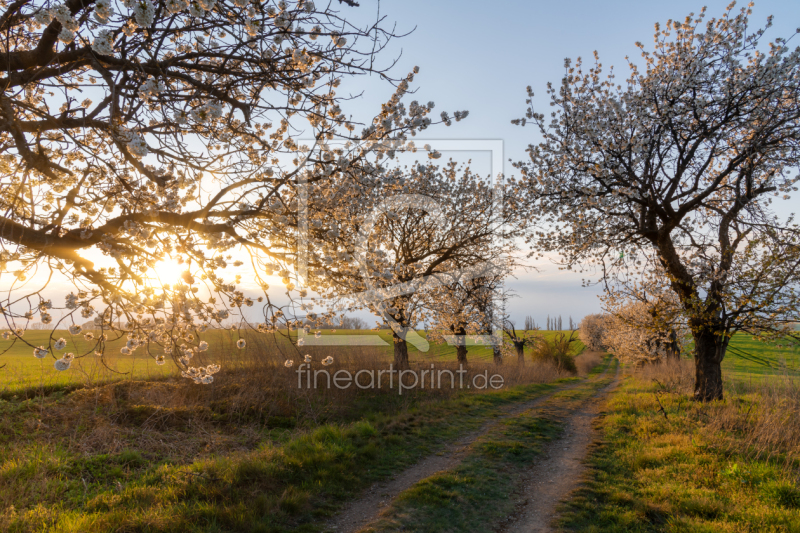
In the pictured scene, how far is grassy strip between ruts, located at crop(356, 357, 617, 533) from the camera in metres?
5.14

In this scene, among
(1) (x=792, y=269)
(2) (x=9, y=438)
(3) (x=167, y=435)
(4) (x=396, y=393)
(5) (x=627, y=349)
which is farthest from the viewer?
(5) (x=627, y=349)

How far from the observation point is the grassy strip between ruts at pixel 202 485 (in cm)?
458

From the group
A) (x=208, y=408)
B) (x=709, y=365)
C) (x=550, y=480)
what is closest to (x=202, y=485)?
(x=208, y=408)

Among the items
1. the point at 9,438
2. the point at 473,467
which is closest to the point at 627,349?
the point at 473,467

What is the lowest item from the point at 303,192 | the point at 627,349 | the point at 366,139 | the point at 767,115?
the point at 627,349

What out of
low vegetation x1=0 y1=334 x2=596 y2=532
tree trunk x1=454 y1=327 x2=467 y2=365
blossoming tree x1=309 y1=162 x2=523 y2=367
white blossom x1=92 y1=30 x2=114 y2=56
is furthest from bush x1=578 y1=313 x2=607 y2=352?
white blossom x1=92 y1=30 x2=114 y2=56

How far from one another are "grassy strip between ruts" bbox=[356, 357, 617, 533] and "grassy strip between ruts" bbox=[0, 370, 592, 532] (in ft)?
3.05

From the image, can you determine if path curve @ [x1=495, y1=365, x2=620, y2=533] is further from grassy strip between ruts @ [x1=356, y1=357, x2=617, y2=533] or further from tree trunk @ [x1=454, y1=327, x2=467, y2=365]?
tree trunk @ [x1=454, y1=327, x2=467, y2=365]

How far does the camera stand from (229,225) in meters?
5.18

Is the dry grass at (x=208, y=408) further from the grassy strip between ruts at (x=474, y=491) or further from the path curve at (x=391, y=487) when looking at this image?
the grassy strip between ruts at (x=474, y=491)

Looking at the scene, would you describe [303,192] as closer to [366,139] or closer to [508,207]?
[366,139]

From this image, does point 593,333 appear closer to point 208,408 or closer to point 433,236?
point 433,236

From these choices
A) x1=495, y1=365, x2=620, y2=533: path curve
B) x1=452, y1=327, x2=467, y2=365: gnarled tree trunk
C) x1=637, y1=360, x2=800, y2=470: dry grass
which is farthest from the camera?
x1=452, y1=327, x2=467, y2=365: gnarled tree trunk

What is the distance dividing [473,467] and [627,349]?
30.3 m
